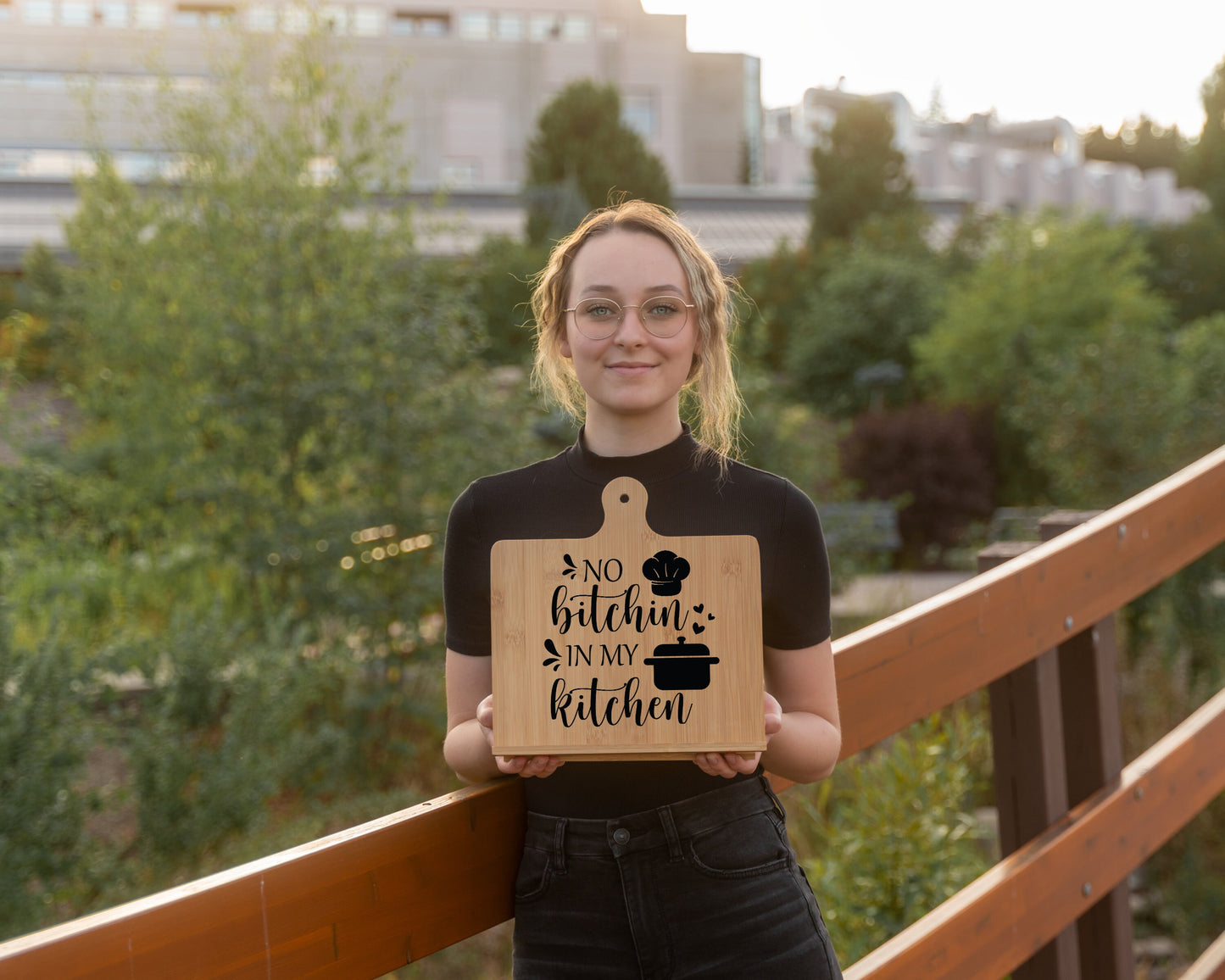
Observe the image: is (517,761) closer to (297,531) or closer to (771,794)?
(771,794)

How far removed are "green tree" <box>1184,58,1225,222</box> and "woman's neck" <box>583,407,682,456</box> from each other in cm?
2868

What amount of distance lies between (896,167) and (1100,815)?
2435 centimetres

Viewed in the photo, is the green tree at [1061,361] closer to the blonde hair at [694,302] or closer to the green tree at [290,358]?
the green tree at [290,358]

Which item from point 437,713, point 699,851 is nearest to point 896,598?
point 437,713

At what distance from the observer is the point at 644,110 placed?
1313 inches

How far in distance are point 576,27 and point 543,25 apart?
1.06 m

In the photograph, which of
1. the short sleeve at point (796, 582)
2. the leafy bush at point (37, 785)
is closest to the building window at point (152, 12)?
the leafy bush at point (37, 785)

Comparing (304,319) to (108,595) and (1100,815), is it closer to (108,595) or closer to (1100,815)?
(108,595)

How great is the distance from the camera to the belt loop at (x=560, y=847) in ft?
Answer: 3.57

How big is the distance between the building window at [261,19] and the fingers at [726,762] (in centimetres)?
790

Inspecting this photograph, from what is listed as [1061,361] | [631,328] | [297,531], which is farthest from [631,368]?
[1061,361]

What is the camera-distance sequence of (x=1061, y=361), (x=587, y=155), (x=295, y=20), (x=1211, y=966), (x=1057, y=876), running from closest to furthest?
(x=1057, y=876) → (x=1211, y=966) → (x=295, y=20) → (x=1061, y=361) → (x=587, y=155)

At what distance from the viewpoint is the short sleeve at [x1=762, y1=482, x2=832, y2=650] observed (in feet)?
3.71

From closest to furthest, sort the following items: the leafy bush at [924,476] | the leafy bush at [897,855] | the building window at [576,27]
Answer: the leafy bush at [897,855]
the leafy bush at [924,476]
the building window at [576,27]
